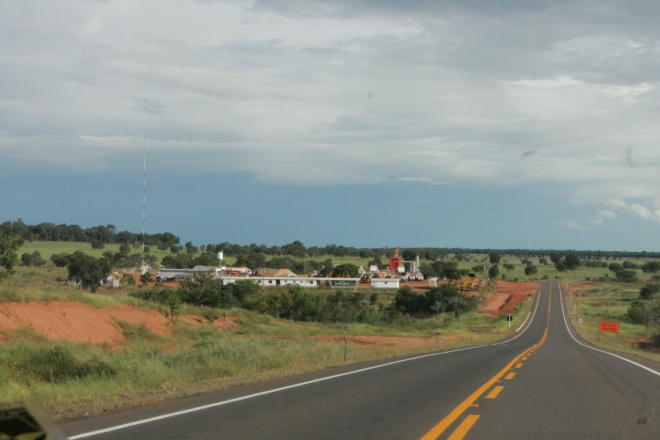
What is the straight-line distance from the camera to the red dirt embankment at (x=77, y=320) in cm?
2867

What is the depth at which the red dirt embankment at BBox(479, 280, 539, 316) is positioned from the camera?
8862cm

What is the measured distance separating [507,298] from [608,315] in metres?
25.7

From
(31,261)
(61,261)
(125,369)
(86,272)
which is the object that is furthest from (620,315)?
(31,261)

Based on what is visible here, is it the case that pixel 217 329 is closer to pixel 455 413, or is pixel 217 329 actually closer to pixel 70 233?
pixel 455 413

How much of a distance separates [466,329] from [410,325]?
19.5ft

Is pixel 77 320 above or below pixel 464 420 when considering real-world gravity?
below

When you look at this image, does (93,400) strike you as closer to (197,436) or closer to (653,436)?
(197,436)

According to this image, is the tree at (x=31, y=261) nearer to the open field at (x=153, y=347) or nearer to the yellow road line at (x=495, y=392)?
the open field at (x=153, y=347)

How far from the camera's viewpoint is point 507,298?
105 m

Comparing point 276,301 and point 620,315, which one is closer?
point 276,301

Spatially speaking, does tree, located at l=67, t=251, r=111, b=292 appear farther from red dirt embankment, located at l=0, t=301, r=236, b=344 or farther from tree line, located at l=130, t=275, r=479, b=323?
red dirt embankment, located at l=0, t=301, r=236, b=344

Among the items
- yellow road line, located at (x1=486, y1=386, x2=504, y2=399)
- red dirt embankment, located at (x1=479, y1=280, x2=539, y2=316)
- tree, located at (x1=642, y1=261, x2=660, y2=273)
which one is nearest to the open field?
yellow road line, located at (x1=486, y1=386, x2=504, y2=399)

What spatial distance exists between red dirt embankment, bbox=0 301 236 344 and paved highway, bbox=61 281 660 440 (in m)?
19.1

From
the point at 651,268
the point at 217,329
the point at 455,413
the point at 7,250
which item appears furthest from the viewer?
the point at 651,268
